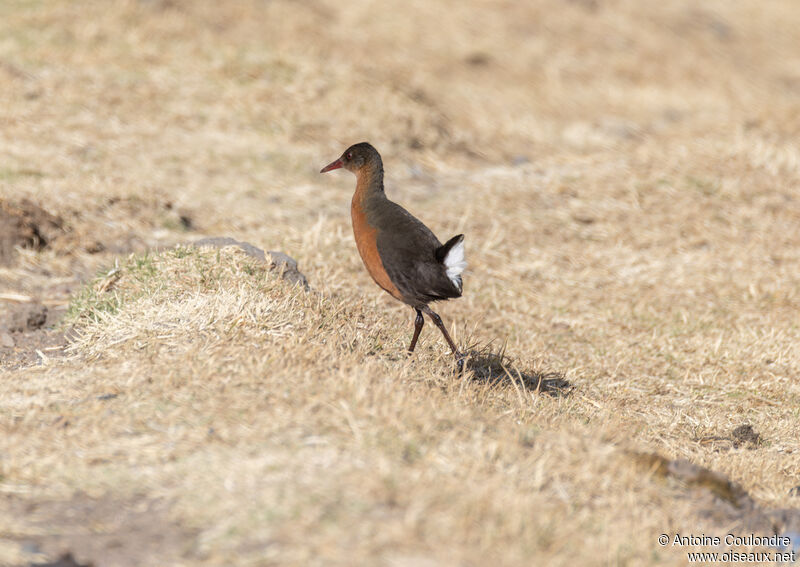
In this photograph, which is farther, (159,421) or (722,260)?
(722,260)

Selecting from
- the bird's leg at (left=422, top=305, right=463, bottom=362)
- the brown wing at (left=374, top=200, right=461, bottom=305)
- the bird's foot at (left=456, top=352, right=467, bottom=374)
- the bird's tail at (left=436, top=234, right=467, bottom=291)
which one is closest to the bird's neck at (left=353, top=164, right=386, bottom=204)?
the brown wing at (left=374, top=200, right=461, bottom=305)

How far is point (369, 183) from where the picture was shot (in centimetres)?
559

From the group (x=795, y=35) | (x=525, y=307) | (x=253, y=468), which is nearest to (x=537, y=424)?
(x=253, y=468)

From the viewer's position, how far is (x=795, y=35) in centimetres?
1930

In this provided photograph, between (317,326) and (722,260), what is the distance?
4.83 m

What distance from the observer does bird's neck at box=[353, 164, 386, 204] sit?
5570 mm

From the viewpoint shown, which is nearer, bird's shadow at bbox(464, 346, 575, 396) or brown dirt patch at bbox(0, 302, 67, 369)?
brown dirt patch at bbox(0, 302, 67, 369)

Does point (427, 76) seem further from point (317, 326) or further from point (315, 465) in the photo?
point (315, 465)

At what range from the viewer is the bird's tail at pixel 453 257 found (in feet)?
16.5

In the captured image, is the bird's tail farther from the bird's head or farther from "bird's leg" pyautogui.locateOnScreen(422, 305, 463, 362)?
the bird's head
